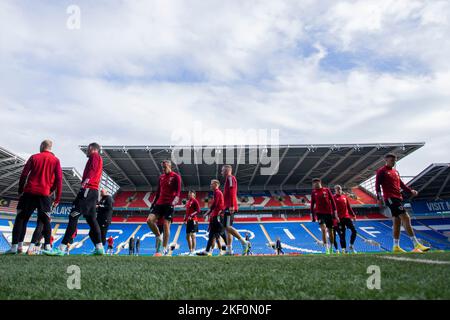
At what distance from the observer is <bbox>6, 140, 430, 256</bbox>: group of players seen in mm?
4777

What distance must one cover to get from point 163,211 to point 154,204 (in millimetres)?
281

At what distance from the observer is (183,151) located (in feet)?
76.1

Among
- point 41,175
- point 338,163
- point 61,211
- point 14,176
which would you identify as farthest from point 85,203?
point 61,211

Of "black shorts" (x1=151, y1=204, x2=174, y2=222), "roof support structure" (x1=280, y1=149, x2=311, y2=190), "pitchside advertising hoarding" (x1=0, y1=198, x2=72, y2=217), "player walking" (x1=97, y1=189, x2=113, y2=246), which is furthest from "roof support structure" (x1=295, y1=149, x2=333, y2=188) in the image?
"pitchside advertising hoarding" (x1=0, y1=198, x2=72, y2=217)

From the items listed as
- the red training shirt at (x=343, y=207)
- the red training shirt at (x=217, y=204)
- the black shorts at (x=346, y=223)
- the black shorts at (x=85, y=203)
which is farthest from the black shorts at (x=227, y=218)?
the black shorts at (x=346, y=223)

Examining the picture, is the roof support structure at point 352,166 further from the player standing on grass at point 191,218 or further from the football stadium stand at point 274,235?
the player standing on grass at point 191,218

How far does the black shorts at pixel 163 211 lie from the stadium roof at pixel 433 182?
83.2 ft

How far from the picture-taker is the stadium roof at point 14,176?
20.0m

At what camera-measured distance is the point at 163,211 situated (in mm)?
6066

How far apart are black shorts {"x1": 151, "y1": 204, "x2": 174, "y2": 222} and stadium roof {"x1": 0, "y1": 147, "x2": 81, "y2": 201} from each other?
1857 centimetres

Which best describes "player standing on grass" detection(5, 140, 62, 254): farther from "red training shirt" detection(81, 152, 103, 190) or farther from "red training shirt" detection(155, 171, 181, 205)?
"red training shirt" detection(155, 171, 181, 205)

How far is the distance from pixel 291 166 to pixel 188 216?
776 inches
